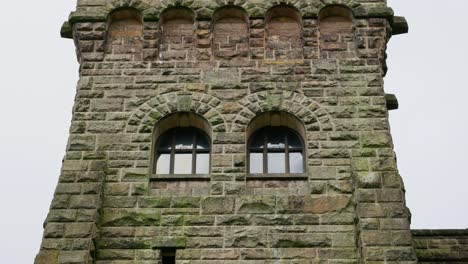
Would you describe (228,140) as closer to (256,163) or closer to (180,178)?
(256,163)

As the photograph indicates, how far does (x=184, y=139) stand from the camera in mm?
12977

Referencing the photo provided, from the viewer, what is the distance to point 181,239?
11289mm

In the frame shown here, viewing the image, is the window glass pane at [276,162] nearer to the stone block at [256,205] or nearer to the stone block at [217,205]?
the stone block at [256,205]

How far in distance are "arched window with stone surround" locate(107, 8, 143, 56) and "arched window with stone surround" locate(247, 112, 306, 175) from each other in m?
2.58

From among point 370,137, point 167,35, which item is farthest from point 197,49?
point 370,137

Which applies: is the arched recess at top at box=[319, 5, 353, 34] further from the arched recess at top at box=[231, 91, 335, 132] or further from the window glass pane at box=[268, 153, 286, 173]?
the window glass pane at box=[268, 153, 286, 173]

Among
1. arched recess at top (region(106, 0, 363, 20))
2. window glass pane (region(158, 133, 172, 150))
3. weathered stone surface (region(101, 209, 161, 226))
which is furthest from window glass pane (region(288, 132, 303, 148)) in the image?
weathered stone surface (region(101, 209, 161, 226))

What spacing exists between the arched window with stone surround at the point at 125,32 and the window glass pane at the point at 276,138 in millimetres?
2726

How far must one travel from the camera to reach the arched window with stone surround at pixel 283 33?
13.7 m

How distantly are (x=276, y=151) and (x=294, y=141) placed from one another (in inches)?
14.1

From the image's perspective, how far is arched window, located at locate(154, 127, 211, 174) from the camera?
1255cm

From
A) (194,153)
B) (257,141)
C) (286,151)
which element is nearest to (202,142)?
(194,153)

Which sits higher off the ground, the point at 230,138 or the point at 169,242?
the point at 230,138

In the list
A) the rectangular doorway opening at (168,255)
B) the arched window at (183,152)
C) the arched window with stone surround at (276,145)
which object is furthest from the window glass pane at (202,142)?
the rectangular doorway opening at (168,255)
